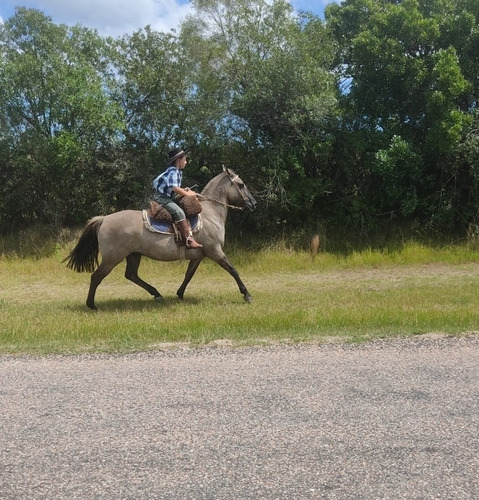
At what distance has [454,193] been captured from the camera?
1769cm

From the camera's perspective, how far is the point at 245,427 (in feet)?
14.3

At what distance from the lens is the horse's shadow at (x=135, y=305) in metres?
10.5

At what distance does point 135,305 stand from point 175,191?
8.05ft

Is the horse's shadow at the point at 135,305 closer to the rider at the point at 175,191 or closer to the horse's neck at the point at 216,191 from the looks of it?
the rider at the point at 175,191

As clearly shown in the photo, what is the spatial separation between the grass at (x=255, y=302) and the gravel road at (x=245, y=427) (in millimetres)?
1180

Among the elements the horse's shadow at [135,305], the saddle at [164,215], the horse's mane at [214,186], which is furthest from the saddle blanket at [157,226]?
the horse's shadow at [135,305]

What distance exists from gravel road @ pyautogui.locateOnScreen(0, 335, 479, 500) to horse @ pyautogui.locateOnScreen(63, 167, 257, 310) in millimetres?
4374

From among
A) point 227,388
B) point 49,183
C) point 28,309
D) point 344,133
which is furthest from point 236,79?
point 227,388

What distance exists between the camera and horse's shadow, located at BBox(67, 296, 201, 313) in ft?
34.6

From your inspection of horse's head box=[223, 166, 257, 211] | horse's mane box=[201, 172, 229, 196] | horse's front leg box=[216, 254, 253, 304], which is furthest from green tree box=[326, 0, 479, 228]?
horse's front leg box=[216, 254, 253, 304]

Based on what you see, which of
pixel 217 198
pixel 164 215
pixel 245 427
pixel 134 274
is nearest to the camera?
pixel 245 427

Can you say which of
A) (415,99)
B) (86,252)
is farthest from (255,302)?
(415,99)

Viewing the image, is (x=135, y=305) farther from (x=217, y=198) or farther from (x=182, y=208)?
(x=217, y=198)

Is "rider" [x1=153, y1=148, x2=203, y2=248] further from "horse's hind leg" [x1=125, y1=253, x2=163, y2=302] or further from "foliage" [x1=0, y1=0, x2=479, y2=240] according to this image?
"foliage" [x1=0, y1=0, x2=479, y2=240]
